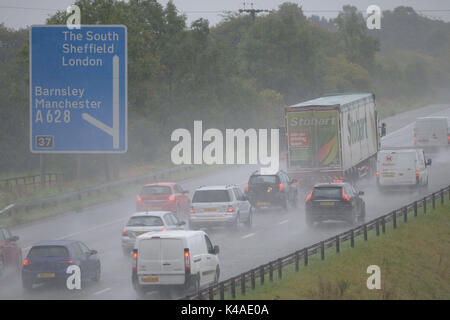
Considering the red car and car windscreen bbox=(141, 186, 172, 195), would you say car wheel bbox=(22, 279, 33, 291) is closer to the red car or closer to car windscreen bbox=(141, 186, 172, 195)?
the red car

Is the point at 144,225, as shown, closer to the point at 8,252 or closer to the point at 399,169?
the point at 8,252

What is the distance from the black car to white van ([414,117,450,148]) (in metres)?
31.8

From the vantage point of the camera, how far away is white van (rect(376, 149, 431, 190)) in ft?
140

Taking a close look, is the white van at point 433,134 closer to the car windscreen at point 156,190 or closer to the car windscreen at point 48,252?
the car windscreen at point 156,190

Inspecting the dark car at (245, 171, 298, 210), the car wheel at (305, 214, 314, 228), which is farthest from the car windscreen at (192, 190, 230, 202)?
the dark car at (245, 171, 298, 210)

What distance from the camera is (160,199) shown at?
36656 millimetres

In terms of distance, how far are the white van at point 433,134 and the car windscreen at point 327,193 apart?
106 feet

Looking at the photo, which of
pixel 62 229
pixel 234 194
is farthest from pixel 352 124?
pixel 62 229

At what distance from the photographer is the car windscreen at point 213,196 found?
3234 centimetres

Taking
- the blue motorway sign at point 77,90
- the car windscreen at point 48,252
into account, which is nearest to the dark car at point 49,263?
the car windscreen at point 48,252

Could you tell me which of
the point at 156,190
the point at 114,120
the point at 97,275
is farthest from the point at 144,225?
the point at 156,190

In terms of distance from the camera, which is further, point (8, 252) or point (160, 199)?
point (160, 199)

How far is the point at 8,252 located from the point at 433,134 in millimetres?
43415

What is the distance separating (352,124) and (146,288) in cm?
2599
